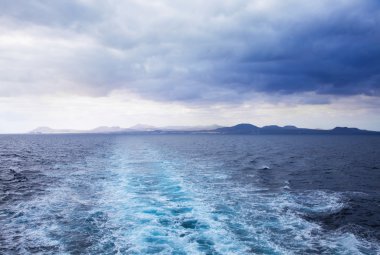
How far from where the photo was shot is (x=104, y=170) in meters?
48.1

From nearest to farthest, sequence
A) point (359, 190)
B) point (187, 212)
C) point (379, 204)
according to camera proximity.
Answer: point (187, 212)
point (379, 204)
point (359, 190)

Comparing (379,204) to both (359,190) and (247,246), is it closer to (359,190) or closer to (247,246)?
(359,190)

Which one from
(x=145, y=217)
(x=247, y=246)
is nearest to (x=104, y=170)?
(x=145, y=217)

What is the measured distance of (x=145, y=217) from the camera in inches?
902

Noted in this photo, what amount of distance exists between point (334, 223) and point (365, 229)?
6.53 ft

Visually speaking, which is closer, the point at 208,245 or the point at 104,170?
the point at 208,245

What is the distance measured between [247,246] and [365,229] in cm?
993

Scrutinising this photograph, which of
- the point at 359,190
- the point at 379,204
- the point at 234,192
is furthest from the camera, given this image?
the point at 359,190

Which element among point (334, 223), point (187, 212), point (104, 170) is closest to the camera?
point (334, 223)

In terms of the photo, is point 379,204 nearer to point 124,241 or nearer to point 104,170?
point 124,241

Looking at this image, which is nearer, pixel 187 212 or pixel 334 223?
pixel 334 223

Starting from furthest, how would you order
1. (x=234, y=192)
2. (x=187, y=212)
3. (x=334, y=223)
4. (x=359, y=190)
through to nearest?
(x=359, y=190), (x=234, y=192), (x=187, y=212), (x=334, y=223)

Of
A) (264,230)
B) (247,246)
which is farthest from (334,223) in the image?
(247,246)

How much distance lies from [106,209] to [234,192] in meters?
13.4
